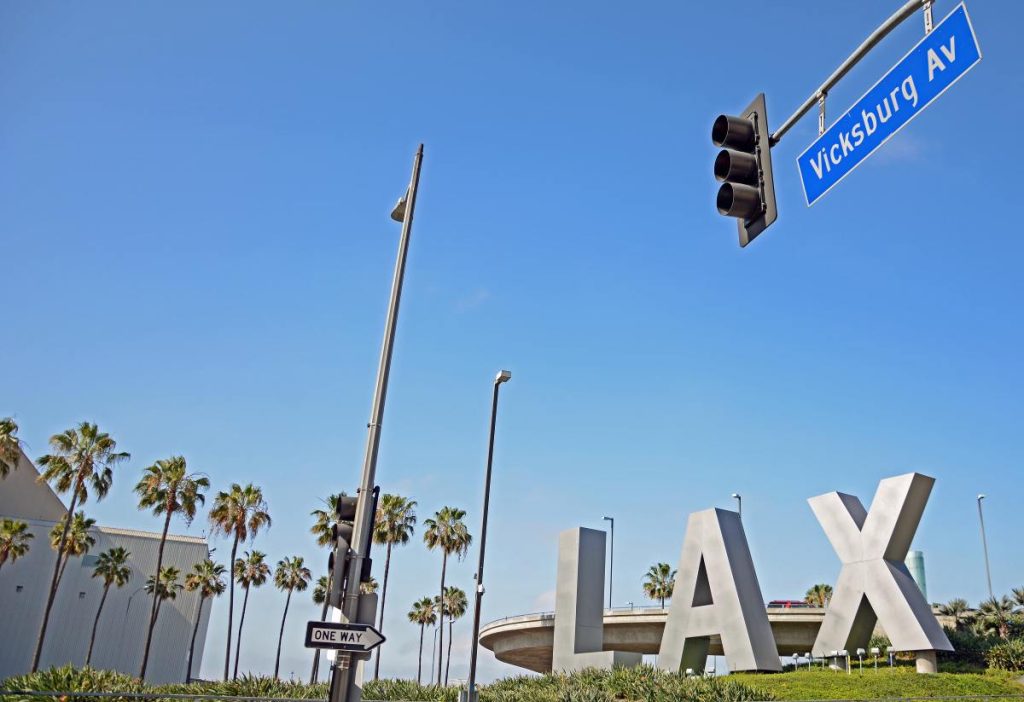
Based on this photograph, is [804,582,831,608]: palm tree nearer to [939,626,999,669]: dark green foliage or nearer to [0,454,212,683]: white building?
[939,626,999,669]: dark green foliage

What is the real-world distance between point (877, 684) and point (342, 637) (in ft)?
80.5

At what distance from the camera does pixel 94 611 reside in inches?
3108

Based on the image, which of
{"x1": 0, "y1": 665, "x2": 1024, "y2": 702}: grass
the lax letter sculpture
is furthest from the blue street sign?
the lax letter sculpture

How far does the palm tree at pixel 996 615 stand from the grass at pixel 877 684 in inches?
430

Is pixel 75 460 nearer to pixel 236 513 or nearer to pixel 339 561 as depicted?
pixel 236 513

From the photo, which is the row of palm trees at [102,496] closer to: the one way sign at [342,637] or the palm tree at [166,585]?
the palm tree at [166,585]

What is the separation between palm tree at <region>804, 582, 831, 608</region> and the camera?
7075 cm

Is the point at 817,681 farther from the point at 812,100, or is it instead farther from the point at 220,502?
the point at 220,502

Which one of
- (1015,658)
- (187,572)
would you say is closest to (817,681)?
(1015,658)

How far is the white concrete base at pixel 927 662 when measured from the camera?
29.8 m

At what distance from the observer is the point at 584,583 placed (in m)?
36.5

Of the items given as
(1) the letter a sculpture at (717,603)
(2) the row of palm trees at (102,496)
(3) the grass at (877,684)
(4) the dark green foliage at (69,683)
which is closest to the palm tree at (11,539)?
(2) the row of palm trees at (102,496)

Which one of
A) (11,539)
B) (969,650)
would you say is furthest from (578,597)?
(11,539)

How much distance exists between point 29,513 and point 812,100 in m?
99.8
